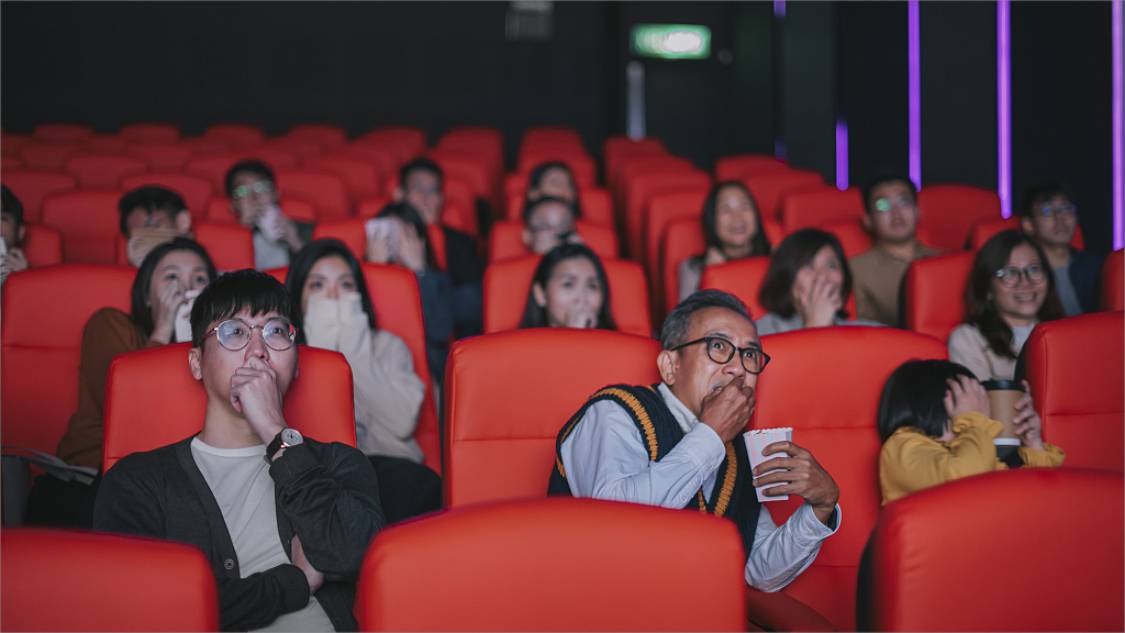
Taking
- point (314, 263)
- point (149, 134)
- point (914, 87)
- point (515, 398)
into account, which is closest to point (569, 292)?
point (314, 263)

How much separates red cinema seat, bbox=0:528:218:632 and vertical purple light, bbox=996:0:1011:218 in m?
5.66

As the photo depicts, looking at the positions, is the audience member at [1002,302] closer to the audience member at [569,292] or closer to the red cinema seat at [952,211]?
Result: the audience member at [569,292]

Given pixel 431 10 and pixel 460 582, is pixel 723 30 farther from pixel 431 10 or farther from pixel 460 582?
pixel 460 582

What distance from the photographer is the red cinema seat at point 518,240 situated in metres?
3.81

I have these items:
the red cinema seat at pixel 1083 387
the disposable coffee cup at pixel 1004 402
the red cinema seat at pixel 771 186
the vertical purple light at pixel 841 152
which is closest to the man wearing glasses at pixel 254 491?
the disposable coffee cup at pixel 1004 402

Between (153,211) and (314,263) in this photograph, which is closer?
(314,263)

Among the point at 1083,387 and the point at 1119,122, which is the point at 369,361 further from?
the point at 1119,122

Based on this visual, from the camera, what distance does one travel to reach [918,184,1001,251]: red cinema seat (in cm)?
459

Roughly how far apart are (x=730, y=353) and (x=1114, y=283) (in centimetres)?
178

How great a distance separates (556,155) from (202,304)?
5.49 m

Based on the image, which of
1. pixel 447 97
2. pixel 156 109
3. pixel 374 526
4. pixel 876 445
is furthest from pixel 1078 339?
pixel 156 109

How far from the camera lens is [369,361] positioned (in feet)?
8.00

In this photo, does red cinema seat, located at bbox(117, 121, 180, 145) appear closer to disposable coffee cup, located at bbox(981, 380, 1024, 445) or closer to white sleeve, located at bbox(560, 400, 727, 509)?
white sleeve, located at bbox(560, 400, 727, 509)

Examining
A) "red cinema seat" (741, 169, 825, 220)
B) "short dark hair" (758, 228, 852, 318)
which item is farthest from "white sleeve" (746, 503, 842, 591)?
"red cinema seat" (741, 169, 825, 220)
